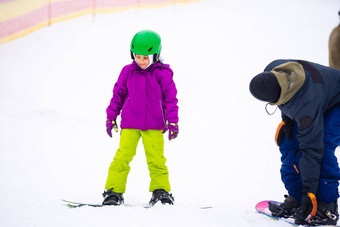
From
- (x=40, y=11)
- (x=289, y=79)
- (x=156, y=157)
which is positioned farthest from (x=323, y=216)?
(x=40, y=11)

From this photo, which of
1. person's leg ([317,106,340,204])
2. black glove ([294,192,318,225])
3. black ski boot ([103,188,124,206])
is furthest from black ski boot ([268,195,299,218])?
black ski boot ([103,188,124,206])

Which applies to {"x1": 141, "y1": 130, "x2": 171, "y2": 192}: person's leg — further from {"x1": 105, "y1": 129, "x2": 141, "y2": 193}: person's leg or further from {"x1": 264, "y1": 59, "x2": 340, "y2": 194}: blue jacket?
{"x1": 264, "y1": 59, "x2": 340, "y2": 194}: blue jacket

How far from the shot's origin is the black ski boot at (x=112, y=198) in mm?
3343

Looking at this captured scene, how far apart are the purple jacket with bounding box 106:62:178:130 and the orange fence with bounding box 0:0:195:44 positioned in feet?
29.3

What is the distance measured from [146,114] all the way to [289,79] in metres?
1.37

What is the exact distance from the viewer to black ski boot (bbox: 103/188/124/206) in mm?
3343

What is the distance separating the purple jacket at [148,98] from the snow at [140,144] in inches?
32.4

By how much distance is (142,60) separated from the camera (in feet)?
11.0

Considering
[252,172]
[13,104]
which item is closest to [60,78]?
[13,104]

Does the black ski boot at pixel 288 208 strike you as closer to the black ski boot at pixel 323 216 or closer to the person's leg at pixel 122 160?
the black ski boot at pixel 323 216

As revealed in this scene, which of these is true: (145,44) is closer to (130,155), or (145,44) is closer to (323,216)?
(130,155)

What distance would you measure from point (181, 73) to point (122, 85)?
6492 millimetres

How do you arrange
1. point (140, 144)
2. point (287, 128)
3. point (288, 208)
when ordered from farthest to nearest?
point (140, 144), point (288, 208), point (287, 128)

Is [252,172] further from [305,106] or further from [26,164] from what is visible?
[26,164]
